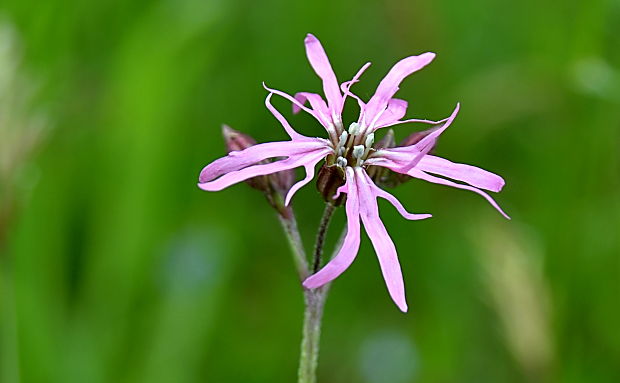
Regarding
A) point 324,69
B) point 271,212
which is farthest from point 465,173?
point 271,212

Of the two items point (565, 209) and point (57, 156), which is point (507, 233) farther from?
point (57, 156)

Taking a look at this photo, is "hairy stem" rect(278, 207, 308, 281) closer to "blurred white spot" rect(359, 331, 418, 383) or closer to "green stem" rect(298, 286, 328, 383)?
"green stem" rect(298, 286, 328, 383)

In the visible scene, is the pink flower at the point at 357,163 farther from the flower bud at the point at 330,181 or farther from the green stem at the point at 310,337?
the green stem at the point at 310,337

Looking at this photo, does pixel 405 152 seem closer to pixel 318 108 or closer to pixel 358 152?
pixel 358 152

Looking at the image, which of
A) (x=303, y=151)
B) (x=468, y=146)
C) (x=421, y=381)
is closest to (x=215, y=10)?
(x=468, y=146)

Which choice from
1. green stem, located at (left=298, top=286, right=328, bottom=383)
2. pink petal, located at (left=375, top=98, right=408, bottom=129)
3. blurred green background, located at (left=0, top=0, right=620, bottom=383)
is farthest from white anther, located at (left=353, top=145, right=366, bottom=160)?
blurred green background, located at (left=0, top=0, right=620, bottom=383)
